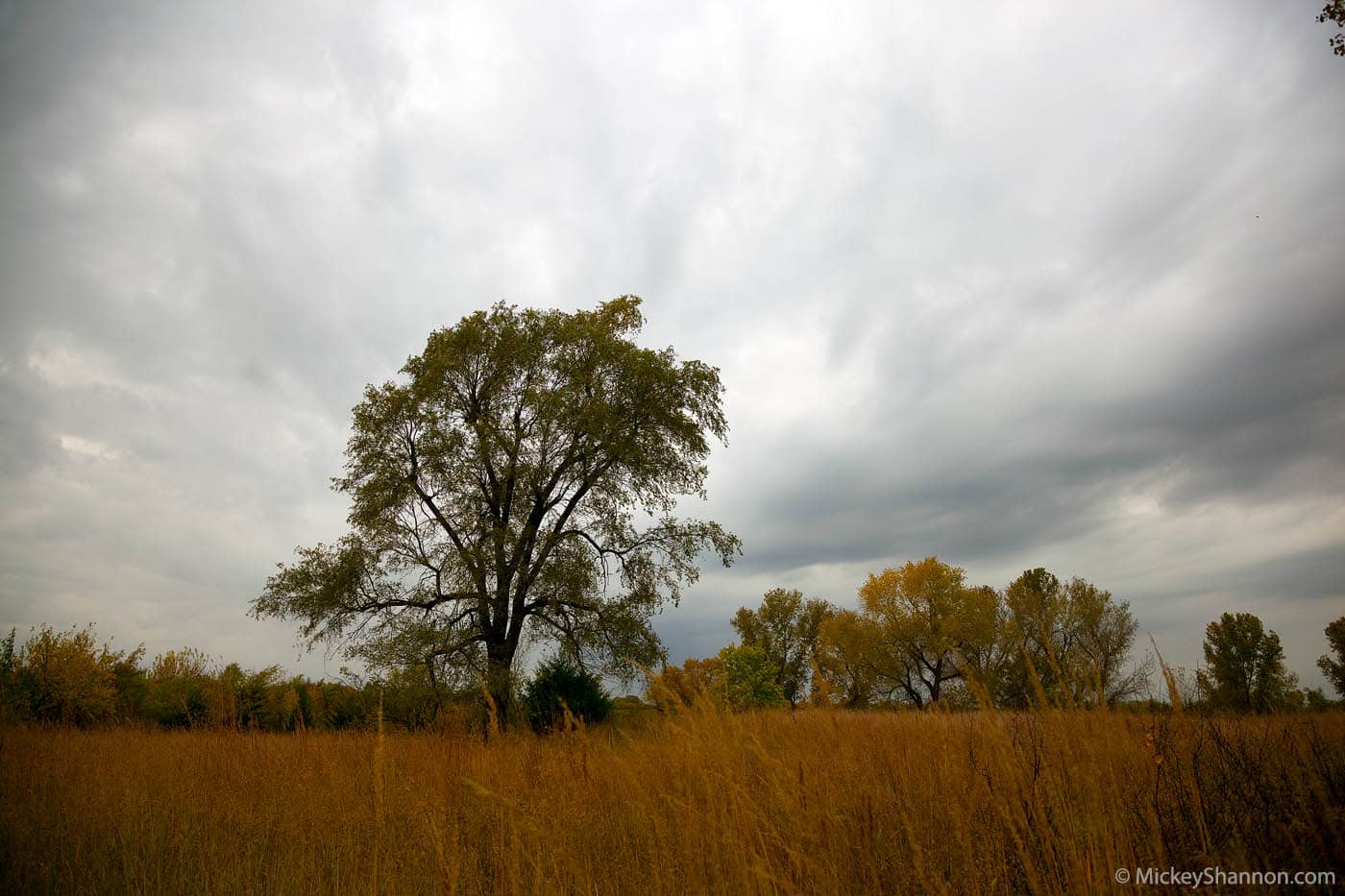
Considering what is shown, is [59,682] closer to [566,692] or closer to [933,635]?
[566,692]

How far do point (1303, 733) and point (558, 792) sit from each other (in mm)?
5976

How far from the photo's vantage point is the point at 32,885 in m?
4.09

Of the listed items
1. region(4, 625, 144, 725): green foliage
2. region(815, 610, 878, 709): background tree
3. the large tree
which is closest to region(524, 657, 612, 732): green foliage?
the large tree

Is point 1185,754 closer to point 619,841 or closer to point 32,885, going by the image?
point 619,841

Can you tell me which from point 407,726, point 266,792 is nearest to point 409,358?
point 407,726

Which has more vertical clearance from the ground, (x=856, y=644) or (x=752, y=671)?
(x=856, y=644)

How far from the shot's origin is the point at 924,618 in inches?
1471

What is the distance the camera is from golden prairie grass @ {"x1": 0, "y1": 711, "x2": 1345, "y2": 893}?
8.35 ft

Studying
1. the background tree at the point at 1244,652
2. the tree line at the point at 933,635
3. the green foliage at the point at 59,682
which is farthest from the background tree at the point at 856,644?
the green foliage at the point at 59,682

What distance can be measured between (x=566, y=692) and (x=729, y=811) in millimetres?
13483

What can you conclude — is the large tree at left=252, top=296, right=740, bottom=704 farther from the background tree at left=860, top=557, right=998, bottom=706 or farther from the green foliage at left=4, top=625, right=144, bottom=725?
the background tree at left=860, top=557, right=998, bottom=706

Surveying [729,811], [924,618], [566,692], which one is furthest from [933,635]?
[729,811]

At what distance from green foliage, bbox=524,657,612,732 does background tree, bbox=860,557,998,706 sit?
2696cm

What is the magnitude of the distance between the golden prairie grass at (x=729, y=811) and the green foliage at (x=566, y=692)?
7.74 metres
